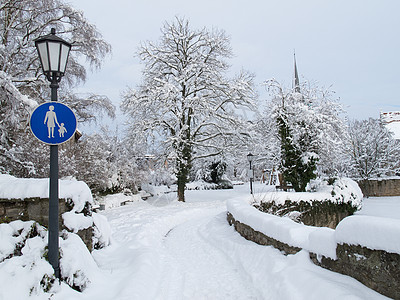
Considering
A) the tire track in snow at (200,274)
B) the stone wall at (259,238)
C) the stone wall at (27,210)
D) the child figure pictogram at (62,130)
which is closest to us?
the child figure pictogram at (62,130)

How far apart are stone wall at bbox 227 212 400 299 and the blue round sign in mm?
4042

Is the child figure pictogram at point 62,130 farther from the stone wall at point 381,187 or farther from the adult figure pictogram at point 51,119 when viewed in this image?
the stone wall at point 381,187

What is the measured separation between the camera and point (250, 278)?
17.5 feet

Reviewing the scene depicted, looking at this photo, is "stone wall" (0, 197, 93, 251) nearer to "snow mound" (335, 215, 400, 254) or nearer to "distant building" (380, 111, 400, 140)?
"snow mound" (335, 215, 400, 254)

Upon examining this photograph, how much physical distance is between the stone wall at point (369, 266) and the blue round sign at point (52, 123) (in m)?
4.04

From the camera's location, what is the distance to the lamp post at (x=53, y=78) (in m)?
4.22

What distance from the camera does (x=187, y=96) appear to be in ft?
63.3

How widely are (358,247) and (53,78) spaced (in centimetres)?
468

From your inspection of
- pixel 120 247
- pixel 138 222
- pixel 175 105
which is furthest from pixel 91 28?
pixel 120 247

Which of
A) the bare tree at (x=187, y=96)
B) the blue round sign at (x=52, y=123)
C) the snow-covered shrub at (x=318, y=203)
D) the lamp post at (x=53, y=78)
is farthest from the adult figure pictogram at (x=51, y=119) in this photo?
the bare tree at (x=187, y=96)

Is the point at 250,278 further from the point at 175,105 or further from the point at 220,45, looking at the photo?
the point at 220,45

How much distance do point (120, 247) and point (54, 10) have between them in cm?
999

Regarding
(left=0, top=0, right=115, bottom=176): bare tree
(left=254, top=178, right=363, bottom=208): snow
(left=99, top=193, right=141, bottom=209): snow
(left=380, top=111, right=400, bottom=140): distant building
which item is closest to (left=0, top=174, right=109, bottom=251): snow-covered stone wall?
(left=0, top=0, right=115, bottom=176): bare tree

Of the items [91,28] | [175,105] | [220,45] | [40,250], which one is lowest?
[40,250]
